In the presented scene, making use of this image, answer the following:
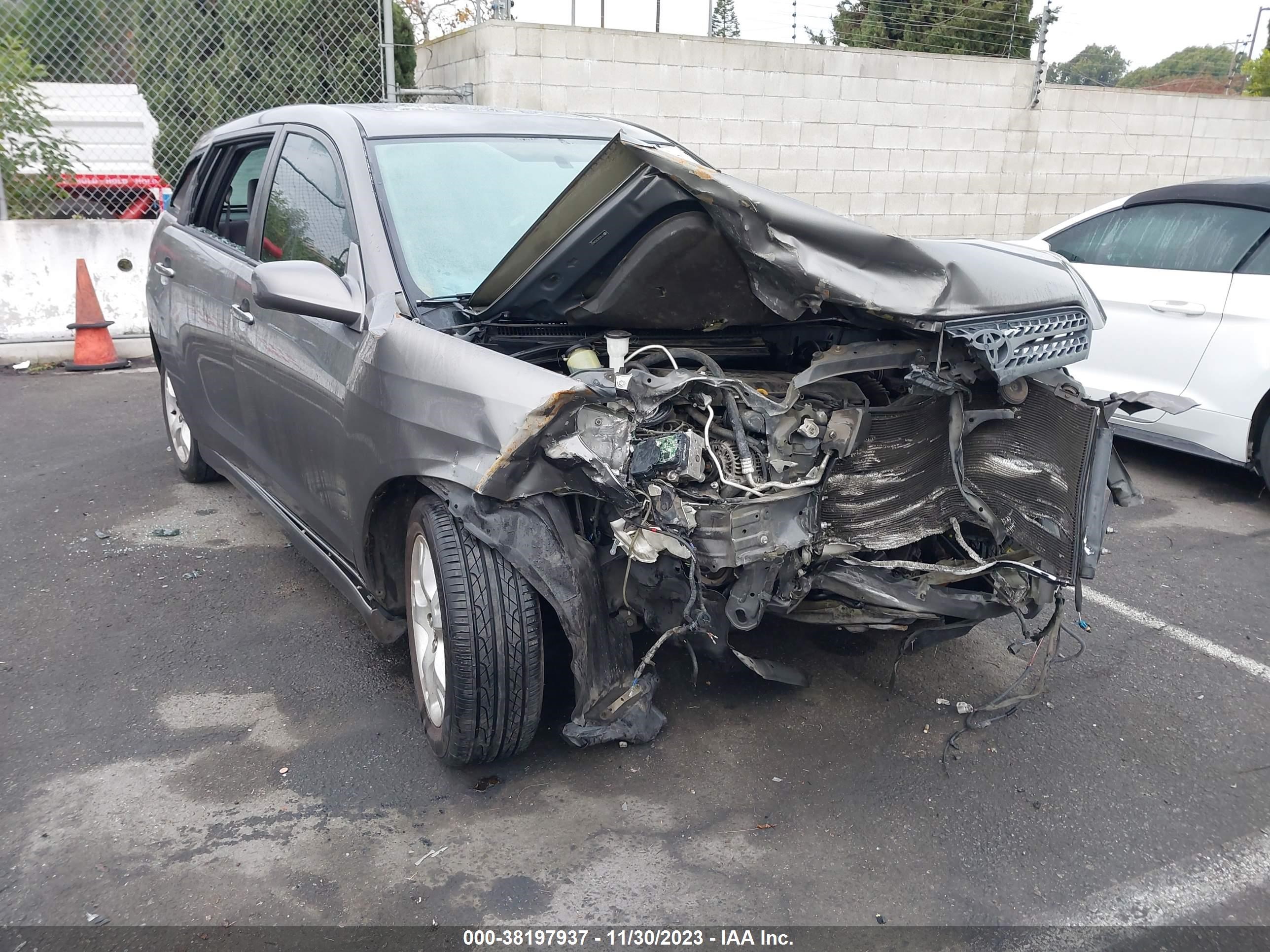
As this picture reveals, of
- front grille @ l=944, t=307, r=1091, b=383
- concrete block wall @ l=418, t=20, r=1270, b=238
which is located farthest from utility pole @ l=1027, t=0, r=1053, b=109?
front grille @ l=944, t=307, r=1091, b=383

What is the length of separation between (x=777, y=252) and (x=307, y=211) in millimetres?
1944

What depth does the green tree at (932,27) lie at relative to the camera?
13.8m

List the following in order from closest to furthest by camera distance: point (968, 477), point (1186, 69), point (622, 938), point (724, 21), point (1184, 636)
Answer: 1. point (622, 938)
2. point (968, 477)
3. point (1184, 636)
4. point (724, 21)
5. point (1186, 69)

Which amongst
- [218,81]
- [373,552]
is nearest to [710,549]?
[373,552]

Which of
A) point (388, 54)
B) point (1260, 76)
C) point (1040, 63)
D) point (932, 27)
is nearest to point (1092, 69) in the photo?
point (1260, 76)

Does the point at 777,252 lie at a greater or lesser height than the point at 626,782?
greater

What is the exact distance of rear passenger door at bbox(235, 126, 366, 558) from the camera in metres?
3.14

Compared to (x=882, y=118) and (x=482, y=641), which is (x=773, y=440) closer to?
(x=482, y=641)

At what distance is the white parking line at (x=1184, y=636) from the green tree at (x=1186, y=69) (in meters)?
14.1

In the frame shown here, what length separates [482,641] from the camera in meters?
2.64

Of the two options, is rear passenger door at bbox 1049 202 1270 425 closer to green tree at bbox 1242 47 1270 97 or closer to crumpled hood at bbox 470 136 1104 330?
crumpled hood at bbox 470 136 1104 330

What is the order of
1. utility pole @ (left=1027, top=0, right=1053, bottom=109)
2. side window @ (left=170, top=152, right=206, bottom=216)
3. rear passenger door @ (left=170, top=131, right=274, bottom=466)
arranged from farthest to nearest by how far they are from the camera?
1. utility pole @ (left=1027, top=0, right=1053, bottom=109)
2. side window @ (left=170, top=152, right=206, bottom=216)
3. rear passenger door @ (left=170, top=131, right=274, bottom=466)

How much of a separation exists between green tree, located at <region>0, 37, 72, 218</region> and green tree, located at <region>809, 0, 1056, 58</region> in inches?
386

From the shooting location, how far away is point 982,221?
12.3m
